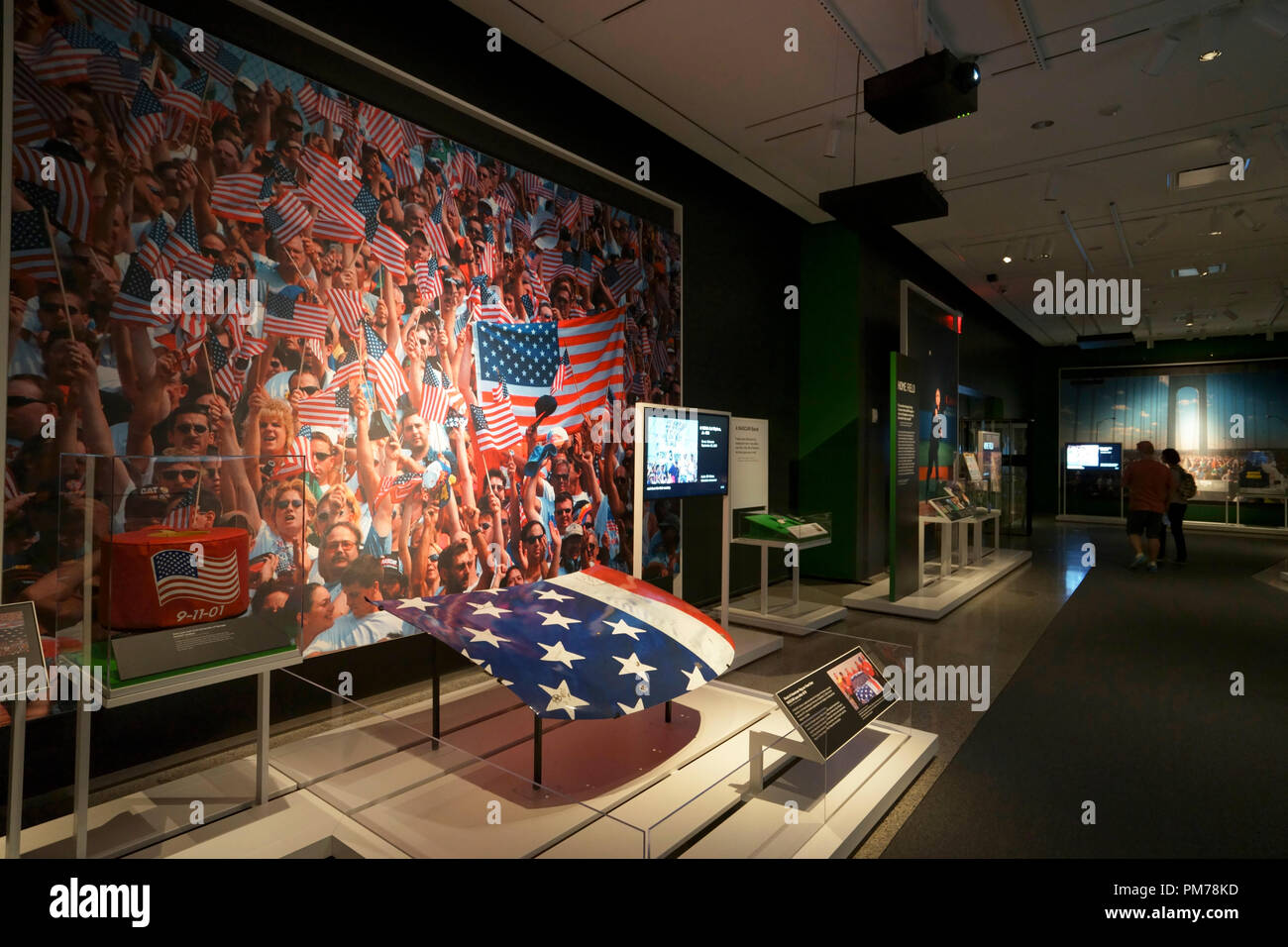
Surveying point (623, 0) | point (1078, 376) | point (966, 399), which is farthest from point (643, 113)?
point (1078, 376)

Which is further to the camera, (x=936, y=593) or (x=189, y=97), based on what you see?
(x=936, y=593)

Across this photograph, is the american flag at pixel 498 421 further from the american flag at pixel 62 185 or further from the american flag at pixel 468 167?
the american flag at pixel 62 185

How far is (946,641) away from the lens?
5332 millimetres

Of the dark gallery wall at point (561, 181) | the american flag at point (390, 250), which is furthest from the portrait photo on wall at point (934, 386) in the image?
the american flag at point (390, 250)

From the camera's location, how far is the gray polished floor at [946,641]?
3.41m

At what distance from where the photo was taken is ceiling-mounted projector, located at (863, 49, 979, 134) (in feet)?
12.6

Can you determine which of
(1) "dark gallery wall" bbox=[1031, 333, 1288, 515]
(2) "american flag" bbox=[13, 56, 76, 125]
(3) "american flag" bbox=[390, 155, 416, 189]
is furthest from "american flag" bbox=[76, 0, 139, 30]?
(1) "dark gallery wall" bbox=[1031, 333, 1288, 515]

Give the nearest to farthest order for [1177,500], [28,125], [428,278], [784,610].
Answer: [28,125]
[428,278]
[784,610]
[1177,500]

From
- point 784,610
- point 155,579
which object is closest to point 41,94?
point 155,579

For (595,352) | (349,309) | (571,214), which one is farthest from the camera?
(595,352)

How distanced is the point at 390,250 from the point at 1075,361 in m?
17.0

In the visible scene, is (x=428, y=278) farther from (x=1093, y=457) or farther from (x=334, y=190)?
(x=1093, y=457)

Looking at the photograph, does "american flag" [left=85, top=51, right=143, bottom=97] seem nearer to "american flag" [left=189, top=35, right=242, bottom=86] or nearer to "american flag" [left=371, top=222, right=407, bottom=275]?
"american flag" [left=189, top=35, right=242, bottom=86]

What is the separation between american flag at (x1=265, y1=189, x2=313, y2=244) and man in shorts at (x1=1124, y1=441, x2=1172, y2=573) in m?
9.62
